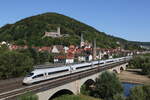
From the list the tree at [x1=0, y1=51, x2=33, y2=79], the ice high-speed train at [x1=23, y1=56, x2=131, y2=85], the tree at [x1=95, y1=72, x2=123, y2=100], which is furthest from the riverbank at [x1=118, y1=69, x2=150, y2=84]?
the tree at [x1=0, y1=51, x2=33, y2=79]

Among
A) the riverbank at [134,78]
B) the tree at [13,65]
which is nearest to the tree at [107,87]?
the tree at [13,65]

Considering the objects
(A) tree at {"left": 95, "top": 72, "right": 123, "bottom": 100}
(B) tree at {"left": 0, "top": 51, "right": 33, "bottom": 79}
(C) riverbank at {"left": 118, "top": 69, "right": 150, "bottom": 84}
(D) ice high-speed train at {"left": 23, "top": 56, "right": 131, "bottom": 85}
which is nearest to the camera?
(D) ice high-speed train at {"left": 23, "top": 56, "right": 131, "bottom": 85}

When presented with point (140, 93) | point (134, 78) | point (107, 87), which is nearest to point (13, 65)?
point (107, 87)

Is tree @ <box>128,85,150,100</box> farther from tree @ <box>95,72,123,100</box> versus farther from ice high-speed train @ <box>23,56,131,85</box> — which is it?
ice high-speed train @ <box>23,56,131,85</box>

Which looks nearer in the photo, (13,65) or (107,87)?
(107,87)

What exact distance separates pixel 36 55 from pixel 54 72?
55.4m

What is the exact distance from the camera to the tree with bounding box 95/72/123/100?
51.2 m

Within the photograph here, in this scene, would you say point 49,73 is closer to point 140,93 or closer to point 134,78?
point 140,93

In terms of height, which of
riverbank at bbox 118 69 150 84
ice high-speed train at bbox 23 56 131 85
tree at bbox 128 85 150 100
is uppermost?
ice high-speed train at bbox 23 56 131 85

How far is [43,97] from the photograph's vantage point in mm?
33469

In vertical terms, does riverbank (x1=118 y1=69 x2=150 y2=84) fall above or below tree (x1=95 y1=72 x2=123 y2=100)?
below

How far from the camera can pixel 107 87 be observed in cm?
5134

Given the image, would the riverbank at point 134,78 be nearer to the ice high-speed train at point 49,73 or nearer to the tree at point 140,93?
the ice high-speed train at point 49,73

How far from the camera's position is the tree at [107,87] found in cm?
5119
